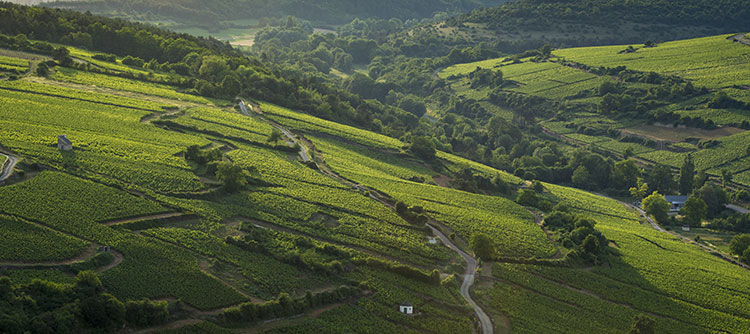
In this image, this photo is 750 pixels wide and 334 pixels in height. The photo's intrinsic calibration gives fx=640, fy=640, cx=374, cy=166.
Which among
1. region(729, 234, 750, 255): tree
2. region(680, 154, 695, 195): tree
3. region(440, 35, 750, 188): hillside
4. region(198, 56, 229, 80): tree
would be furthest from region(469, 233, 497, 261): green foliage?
region(440, 35, 750, 188): hillside

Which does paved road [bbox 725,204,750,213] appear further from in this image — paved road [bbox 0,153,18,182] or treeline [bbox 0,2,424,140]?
paved road [bbox 0,153,18,182]

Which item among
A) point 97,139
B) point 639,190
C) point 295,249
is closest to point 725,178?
point 639,190

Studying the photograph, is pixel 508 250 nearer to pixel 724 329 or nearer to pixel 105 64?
pixel 724 329

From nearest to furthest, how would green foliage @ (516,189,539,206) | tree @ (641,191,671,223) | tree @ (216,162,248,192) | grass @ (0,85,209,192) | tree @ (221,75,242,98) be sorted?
grass @ (0,85,209,192) → tree @ (216,162,248,192) → green foliage @ (516,189,539,206) → tree @ (641,191,671,223) → tree @ (221,75,242,98)

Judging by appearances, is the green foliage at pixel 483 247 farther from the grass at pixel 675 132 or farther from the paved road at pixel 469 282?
the grass at pixel 675 132

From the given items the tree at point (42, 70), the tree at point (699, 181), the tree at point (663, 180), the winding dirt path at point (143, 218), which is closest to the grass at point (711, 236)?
the tree at point (663, 180)

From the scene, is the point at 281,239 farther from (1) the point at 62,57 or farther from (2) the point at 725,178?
(2) the point at 725,178
